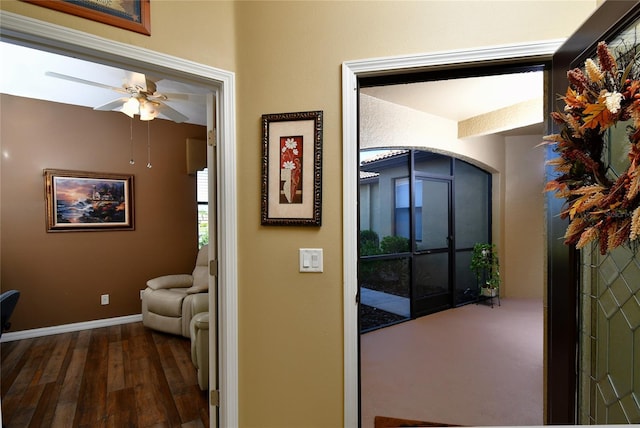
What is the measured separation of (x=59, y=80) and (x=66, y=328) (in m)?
2.86

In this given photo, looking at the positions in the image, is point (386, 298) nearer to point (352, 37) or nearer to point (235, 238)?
point (235, 238)

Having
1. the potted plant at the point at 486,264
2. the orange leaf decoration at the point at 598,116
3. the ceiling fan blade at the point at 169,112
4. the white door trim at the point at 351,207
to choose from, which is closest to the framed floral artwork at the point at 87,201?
the ceiling fan blade at the point at 169,112

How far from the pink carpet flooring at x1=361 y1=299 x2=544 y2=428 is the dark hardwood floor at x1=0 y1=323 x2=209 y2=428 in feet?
4.48

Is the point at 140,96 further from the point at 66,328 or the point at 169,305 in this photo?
the point at 66,328

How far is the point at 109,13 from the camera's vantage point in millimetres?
1218

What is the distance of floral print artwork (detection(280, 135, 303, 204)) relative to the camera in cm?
144

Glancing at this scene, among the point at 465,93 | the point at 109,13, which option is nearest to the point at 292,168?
the point at 109,13

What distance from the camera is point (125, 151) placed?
151 inches

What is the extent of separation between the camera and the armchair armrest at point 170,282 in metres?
3.51

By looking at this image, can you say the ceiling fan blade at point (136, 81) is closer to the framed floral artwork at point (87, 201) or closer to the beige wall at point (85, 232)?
the beige wall at point (85, 232)

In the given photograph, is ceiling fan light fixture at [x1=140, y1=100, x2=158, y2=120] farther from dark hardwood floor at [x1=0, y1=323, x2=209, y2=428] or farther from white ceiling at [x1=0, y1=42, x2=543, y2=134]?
dark hardwood floor at [x1=0, y1=323, x2=209, y2=428]

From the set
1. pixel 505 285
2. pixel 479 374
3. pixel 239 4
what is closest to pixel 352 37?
pixel 239 4

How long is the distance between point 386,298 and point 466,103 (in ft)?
6.38

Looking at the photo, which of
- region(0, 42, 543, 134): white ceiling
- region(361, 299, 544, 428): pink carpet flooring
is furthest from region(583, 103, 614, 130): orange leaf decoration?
region(361, 299, 544, 428): pink carpet flooring
